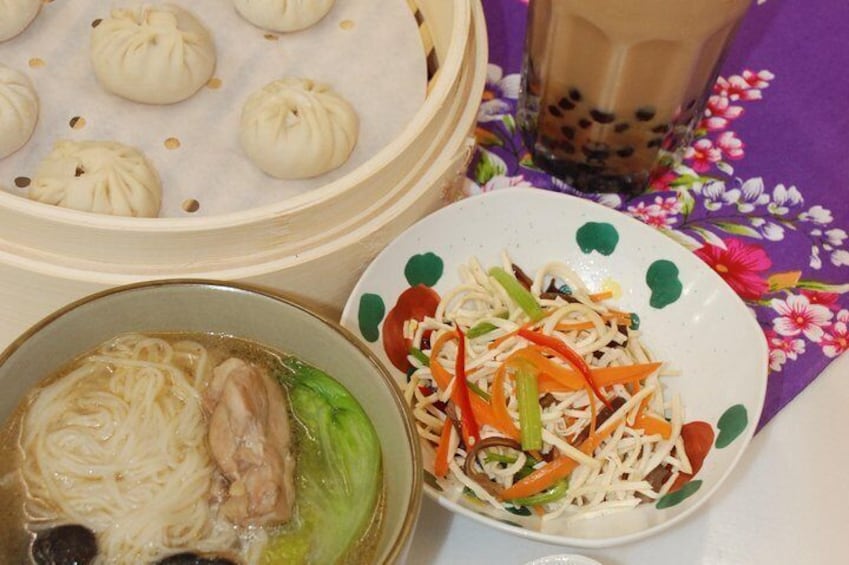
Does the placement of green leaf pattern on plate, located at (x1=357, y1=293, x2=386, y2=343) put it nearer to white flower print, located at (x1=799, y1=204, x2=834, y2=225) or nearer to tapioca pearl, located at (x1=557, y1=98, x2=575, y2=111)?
tapioca pearl, located at (x1=557, y1=98, x2=575, y2=111)

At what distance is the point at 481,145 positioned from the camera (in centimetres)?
219

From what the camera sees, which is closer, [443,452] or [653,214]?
[443,452]

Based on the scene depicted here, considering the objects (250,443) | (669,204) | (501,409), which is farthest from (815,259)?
(250,443)

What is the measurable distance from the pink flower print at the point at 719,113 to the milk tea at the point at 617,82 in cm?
15

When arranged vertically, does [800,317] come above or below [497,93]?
below

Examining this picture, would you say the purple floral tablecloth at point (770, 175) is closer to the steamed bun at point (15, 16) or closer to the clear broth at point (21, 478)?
the clear broth at point (21, 478)

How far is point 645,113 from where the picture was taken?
1.96 m

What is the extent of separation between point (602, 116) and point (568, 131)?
3.8 inches

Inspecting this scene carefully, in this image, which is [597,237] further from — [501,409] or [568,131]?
[501,409]

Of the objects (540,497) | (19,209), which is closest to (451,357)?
(540,497)

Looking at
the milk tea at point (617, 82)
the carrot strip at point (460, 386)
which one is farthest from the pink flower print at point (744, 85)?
the carrot strip at point (460, 386)

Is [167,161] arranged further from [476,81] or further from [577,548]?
[577,548]

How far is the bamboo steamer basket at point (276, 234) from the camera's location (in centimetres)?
151

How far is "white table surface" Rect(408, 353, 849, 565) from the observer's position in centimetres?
171
